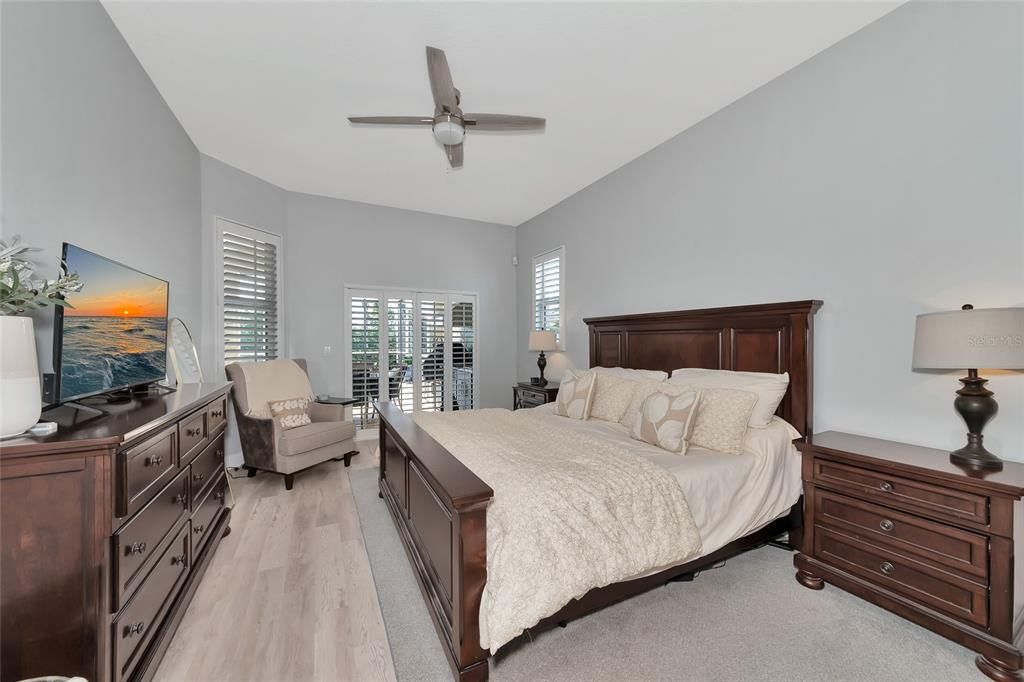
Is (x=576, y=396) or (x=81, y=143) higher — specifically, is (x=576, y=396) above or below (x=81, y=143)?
below

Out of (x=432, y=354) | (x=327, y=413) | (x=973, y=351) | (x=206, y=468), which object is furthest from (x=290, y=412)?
(x=973, y=351)

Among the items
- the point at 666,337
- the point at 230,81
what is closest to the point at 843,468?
the point at 666,337

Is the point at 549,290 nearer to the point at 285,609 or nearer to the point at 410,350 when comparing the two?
the point at 410,350

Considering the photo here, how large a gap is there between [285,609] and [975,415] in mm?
3312

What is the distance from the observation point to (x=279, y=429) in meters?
3.46

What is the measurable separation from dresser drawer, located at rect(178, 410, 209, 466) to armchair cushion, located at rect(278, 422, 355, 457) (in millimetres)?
1296

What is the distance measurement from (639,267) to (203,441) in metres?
3.58

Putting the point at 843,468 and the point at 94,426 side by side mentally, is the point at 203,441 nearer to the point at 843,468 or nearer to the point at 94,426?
the point at 94,426

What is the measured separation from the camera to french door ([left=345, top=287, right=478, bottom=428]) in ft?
16.6

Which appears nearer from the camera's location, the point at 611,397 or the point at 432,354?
the point at 611,397

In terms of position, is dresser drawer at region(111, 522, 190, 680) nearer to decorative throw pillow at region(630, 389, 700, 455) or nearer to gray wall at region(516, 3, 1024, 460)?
decorative throw pillow at region(630, 389, 700, 455)

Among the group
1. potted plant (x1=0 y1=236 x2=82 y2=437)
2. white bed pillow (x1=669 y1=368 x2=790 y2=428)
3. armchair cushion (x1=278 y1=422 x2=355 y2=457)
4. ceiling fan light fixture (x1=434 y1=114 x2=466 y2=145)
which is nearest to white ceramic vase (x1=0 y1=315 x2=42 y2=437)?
potted plant (x1=0 y1=236 x2=82 y2=437)

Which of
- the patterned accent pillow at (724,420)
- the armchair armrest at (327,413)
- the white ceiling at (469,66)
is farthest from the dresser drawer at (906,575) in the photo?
the armchair armrest at (327,413)

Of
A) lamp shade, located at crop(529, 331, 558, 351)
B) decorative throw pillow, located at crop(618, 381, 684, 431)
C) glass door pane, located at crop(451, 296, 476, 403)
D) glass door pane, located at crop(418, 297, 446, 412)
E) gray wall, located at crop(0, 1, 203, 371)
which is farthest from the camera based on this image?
glass door pane, located at crop(451, 296, 476, 403)
